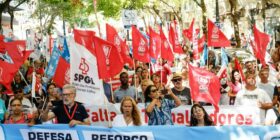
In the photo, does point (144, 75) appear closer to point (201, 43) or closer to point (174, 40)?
point (174, 40)

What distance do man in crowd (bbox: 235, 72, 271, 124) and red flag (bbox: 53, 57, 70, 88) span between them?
310cm

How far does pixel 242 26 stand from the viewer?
173ft

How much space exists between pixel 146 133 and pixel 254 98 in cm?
241

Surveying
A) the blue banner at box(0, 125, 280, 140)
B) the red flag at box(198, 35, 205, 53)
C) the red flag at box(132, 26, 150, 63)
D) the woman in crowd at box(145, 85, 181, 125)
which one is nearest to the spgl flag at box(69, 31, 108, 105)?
the blue banner at box(0, 125, 280, 140)

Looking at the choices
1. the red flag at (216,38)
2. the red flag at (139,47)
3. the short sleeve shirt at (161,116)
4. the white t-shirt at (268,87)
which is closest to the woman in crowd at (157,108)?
the short sleeve shirt at (161,116)

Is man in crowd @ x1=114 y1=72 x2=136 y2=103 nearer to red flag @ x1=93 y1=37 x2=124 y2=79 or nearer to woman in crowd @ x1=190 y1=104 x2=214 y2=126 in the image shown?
red flag @ x1=93 y1=37 x2=124 y2=79

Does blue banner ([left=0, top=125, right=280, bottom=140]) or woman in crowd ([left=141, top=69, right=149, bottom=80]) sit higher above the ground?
woman in crowd ([left=141, top=69, right=149, bottom=80])

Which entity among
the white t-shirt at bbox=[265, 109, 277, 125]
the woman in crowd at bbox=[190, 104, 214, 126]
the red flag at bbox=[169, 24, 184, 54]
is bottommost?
the white t-shirt at bbox=[265, 109, 277, 125]

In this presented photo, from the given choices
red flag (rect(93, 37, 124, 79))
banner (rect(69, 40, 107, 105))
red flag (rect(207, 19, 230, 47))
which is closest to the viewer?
banner (rect(69, 40, 107, 105))

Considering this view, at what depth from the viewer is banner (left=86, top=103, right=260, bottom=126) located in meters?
9.08

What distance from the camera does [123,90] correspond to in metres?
10.3

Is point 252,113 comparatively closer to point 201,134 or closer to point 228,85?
point 228,85

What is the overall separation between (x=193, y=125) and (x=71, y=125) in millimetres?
1682

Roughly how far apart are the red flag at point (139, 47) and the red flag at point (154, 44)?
0.15 meters
